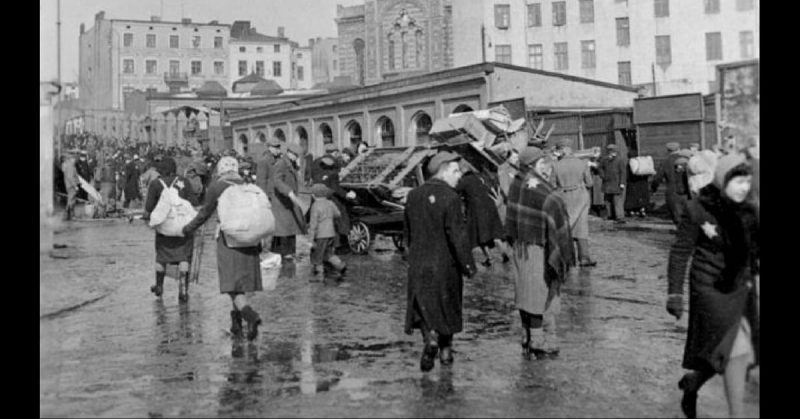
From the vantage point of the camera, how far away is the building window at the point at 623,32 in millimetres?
46191

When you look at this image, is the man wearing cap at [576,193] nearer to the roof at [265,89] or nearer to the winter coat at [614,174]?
the winter coat at [614,174]

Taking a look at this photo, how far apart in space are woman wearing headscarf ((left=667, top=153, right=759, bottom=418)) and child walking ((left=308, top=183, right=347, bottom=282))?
773 centimetres

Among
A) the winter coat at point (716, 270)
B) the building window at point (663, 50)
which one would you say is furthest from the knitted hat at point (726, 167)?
the building window at point (663, 50)

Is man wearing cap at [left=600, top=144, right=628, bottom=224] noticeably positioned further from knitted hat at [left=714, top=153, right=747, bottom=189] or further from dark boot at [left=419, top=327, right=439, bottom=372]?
knitted hat at [left=714, top=153, right=747, bottom=189]

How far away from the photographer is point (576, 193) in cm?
1300

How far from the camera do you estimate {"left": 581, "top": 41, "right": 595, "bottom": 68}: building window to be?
2019 inches

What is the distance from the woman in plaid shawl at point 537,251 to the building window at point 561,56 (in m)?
46.1

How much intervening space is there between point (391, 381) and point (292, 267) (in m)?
7.56

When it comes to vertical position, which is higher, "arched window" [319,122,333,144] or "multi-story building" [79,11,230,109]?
"multi-story building" [79,11,230,109]

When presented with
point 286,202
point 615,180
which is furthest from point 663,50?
point 286,202

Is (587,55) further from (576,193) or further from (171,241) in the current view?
(171,241)

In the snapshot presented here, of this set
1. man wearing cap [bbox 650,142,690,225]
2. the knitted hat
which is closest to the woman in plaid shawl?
the knitted hat

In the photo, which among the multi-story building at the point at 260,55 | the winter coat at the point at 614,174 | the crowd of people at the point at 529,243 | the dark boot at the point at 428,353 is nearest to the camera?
the crowd of people at the point at 529,243

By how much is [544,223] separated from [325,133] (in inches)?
1270
